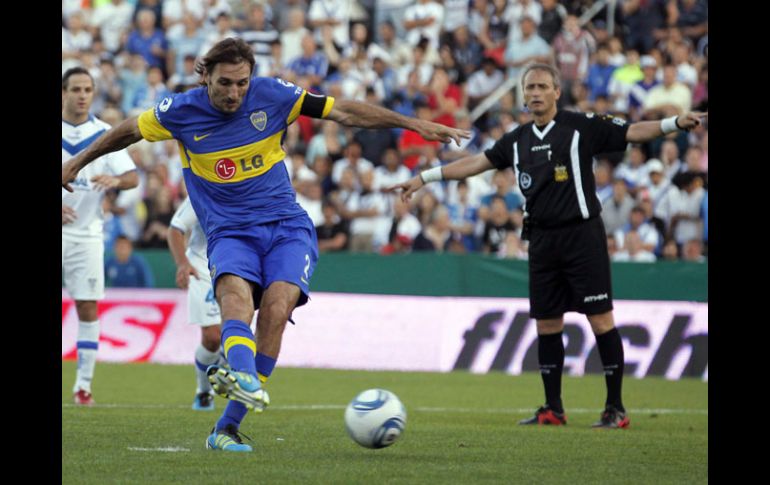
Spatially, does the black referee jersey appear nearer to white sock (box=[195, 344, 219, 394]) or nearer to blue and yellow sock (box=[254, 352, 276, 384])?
white sock (box=[195, 344, 219, 394])

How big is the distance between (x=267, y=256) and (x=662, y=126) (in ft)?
11.0

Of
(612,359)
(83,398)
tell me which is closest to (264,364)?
(612,359)

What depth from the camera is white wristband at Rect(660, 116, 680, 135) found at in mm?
9978

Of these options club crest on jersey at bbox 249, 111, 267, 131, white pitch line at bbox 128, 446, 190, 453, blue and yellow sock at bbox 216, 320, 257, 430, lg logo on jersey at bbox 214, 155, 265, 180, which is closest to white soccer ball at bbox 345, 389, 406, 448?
blue and yellow sock at bbox 216, 320, 257, 430

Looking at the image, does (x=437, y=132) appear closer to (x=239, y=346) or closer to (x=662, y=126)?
(x=239, y=346)

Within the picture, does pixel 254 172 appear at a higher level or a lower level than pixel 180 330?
higher

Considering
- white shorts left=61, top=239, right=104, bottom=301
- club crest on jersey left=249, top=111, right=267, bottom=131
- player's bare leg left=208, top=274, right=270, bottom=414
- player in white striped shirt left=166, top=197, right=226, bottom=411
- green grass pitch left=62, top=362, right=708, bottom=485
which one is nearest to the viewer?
green grass pitch left=62, top=362, right=708, bottom=485

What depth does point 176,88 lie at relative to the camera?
2388cm

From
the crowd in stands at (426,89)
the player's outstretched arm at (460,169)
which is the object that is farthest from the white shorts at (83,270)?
the crowd in stands at (426,89)

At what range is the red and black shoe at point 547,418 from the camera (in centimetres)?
1099

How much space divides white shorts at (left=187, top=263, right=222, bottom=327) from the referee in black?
2.46 meters
